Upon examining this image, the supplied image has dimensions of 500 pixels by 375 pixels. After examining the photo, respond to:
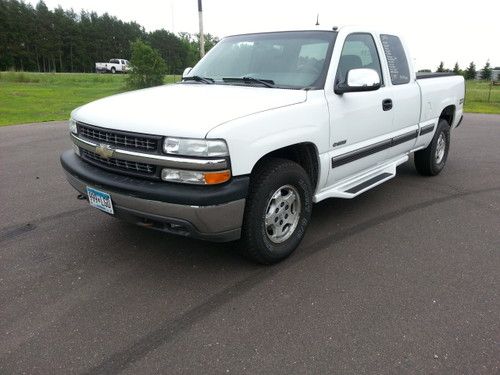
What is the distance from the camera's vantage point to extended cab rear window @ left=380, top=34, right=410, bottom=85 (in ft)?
15.4

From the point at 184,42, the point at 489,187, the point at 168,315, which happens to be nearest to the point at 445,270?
the point at 168,315

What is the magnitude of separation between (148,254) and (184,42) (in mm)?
98086

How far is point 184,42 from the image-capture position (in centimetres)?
9512

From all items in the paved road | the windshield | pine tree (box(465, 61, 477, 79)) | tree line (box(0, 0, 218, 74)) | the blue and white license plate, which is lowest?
the paved road

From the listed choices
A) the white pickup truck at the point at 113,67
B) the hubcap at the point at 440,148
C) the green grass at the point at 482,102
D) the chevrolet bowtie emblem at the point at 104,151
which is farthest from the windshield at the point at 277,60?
the white pickup truck at the point at 113,67

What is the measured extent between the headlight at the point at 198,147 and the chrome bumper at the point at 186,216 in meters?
0.35

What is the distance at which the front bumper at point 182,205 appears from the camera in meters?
2.82

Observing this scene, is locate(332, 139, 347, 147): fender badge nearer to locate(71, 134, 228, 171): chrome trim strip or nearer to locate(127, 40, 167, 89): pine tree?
locate(71, 134, 228, 171): chrome trim strip

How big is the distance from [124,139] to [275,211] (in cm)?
127

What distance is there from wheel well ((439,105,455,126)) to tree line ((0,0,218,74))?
62.9 meters

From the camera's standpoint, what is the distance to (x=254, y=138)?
297 centimetres

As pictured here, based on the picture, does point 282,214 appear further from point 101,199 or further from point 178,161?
point 101,199

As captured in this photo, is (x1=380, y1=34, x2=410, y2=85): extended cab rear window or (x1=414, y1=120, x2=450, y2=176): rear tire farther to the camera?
(x1=414, y1=120, x2=450, y2=176): rear tire

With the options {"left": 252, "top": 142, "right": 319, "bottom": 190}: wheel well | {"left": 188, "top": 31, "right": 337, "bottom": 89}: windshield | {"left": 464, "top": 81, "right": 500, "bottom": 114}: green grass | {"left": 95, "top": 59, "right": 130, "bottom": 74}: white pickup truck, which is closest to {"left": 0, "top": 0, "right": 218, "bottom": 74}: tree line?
{"left": 95, "top": 59, "right": 130, "bottom": 74}: white pickup truck
